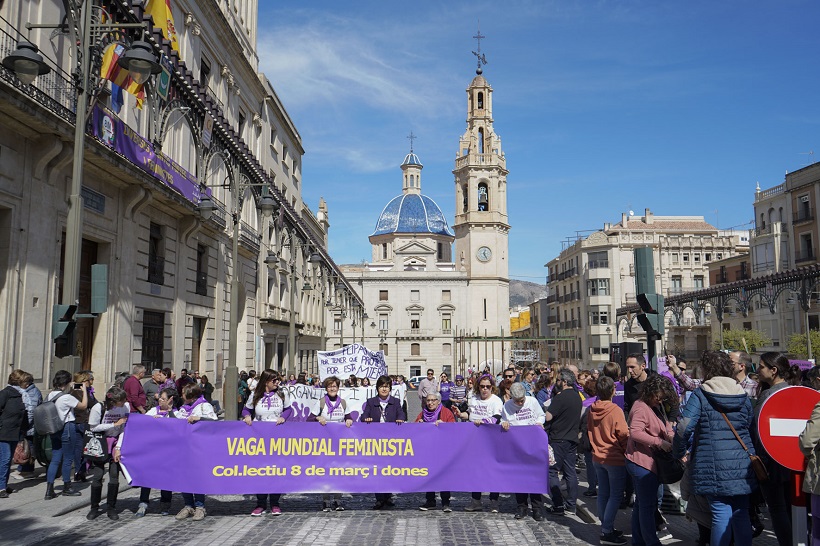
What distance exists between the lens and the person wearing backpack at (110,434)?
8.31 metres

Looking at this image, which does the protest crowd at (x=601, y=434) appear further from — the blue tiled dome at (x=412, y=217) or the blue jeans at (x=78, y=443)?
the blue tiled dome at (x=412, y=217)

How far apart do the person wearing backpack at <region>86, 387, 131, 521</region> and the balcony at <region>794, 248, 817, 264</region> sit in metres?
50.9

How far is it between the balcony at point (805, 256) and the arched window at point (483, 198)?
38558mm

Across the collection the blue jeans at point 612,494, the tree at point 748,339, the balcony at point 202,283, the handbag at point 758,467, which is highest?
the balcony at point 202,283

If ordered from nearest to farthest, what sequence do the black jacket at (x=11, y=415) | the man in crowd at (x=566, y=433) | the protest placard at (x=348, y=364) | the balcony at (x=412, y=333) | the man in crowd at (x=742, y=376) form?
the man in crowd at (x=742, y=376) → the man in crowd at (x=566, y=433) → the black jacket at (x=11, y=415) → the protest placard at (x=348, y=364) → the balcony at (x=412, y=333)

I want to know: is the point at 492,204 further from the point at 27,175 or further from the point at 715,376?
the point at 715,376

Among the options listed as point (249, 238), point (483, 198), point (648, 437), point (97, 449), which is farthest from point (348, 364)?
point (483, 198)

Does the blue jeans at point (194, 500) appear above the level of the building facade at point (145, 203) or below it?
below

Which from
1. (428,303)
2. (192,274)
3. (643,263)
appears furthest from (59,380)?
(428,303)

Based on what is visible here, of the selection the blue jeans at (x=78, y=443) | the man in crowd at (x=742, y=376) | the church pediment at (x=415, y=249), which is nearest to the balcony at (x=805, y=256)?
the man in crowd at (x=742, y=376)

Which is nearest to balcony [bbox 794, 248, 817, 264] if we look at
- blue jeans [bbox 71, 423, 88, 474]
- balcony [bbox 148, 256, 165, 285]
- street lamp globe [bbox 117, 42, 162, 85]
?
balcony [bbox 148, 256, 165, 285]

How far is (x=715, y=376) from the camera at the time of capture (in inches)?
232

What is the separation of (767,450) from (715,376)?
0.76 metres

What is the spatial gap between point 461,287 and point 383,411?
232 feet
